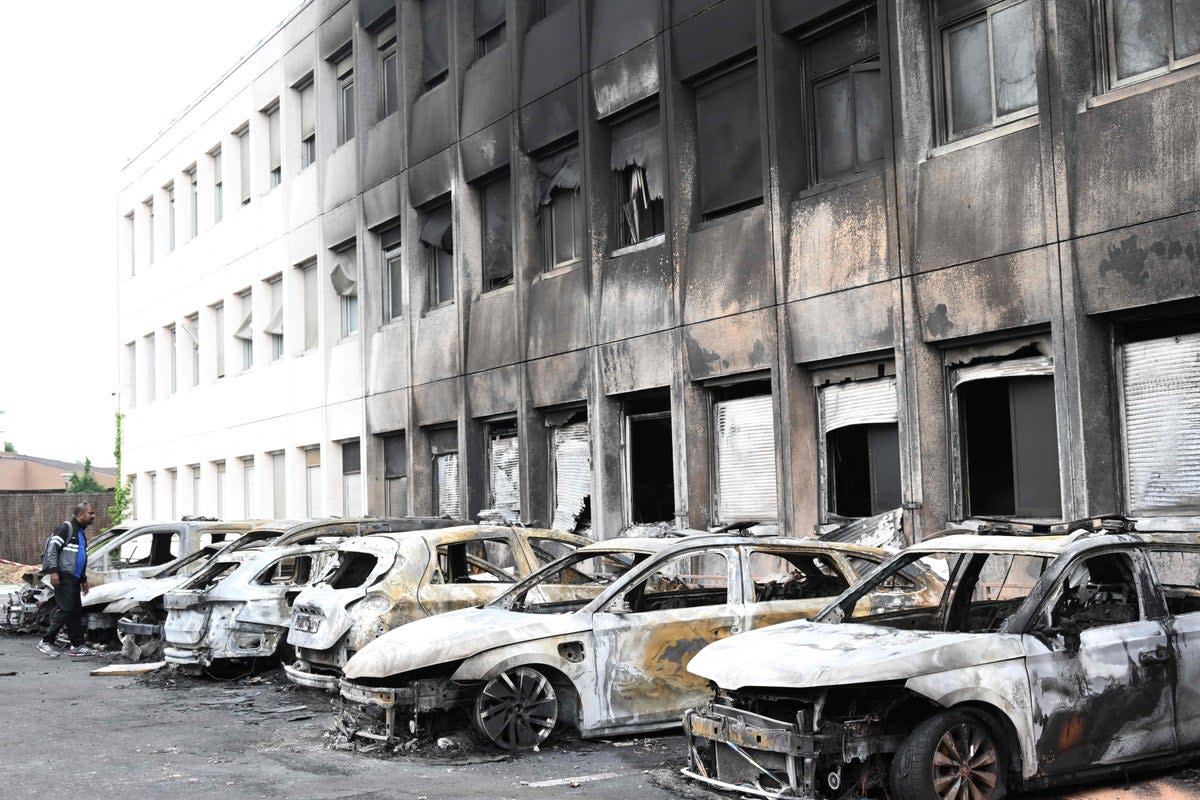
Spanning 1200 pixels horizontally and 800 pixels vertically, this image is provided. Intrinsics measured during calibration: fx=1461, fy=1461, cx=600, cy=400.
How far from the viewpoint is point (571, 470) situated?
21.3 metres

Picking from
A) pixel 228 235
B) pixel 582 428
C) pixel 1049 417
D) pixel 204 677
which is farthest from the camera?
pixel 228 235

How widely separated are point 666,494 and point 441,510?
702 cm

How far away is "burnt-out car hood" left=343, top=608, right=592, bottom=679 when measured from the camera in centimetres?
982

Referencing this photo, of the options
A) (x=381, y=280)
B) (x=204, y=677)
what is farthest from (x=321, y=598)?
(x=381, y=280)

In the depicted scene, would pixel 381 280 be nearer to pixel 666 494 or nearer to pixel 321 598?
pixel 666 494

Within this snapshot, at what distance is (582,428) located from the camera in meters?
20.9

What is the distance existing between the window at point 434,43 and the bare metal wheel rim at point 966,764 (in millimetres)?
19150

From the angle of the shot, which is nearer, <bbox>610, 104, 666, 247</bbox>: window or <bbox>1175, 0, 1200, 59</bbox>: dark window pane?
<bbox>1175, 0, 1200, 59</bbox>: dark window pane

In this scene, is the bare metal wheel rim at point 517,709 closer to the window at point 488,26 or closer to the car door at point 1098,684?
the car door at point 1098,684

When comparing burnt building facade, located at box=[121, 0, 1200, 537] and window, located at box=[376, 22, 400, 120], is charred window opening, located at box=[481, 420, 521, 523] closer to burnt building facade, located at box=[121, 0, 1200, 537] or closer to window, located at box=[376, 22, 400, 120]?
burnt building facade, located at box=[121, 0, 1200, 537]

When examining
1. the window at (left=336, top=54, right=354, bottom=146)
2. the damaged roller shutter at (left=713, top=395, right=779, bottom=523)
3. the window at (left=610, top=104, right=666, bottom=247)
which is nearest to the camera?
the damaged roller shutter at (left=713, top=395, right=779, bottom=523)

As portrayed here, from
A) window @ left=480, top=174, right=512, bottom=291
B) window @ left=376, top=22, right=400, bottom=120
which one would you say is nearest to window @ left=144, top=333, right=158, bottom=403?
window @ left=376, top=22, right=400, bottom=120

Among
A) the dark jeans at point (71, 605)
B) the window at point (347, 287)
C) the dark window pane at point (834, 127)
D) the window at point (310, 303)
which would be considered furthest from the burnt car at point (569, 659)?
the window at point (310, 303)

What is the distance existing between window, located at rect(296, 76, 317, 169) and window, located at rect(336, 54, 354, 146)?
109 centimetres
